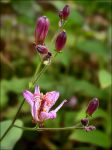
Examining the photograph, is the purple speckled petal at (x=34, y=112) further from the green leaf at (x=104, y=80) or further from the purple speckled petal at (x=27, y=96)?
the green leaf at (x=104, y=80)

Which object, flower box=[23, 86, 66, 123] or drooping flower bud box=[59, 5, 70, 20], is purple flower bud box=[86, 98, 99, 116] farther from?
drooping flower bud box=[59, 5, 70, 20]

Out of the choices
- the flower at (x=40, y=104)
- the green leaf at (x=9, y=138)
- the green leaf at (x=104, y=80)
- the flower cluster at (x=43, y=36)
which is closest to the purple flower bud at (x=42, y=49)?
the flower cluster at (x=43, y=36)

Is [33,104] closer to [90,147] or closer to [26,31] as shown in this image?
[90,147]

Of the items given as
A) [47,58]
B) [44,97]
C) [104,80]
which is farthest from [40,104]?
[104,80]

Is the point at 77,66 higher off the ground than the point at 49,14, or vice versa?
the point at 49,14

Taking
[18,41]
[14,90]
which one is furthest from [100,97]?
[18,41]

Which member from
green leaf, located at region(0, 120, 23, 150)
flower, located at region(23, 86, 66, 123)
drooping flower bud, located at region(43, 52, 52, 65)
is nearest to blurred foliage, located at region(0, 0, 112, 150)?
green leaf, located at region(0, 120, 23, 150)

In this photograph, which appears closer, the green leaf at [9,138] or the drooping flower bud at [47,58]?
the drooping flower bud at [47,58]
